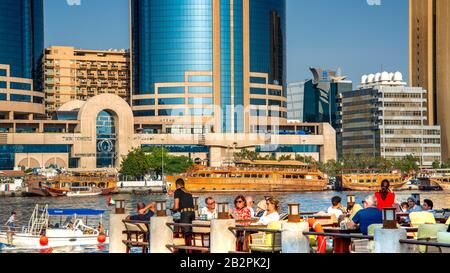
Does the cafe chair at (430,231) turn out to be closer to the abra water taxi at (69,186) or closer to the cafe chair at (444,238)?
the cafe chair at (444,238)

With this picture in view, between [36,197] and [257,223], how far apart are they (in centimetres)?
13783

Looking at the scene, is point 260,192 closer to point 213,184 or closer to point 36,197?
point 213,184

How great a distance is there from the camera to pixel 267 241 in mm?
28000

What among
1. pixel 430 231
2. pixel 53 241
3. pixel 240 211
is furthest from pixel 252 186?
pixel 430 231

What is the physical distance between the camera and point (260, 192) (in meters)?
171

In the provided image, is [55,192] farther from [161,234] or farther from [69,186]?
[161,234]

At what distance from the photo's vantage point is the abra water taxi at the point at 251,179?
6663 inches

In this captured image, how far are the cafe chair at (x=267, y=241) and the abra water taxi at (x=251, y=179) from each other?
138 meters

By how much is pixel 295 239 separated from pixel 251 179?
14637cm

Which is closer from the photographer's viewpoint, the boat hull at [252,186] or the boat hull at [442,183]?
the boat hull at [252,186]

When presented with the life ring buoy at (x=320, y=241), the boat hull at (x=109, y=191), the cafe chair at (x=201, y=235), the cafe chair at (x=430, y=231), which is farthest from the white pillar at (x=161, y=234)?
the boat hull at (x=109, y=191)

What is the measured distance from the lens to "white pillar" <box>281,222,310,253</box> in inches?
1025

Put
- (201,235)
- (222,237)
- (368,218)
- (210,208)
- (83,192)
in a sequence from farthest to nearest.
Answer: (83,192), (210,208), (201,235), (222,237), (368,218)
